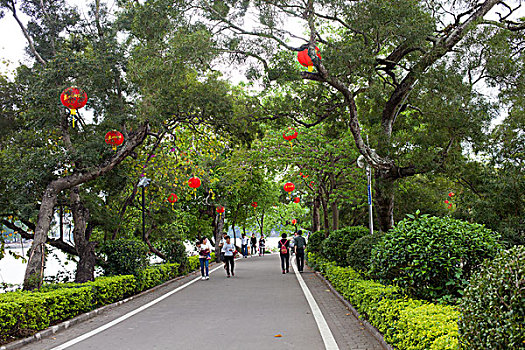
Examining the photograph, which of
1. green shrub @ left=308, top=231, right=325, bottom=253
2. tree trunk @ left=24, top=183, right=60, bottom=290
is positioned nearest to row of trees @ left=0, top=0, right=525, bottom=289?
tree trunk @ left=24, top=183, right=60, bottom=290

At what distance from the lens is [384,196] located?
14445 millimetres

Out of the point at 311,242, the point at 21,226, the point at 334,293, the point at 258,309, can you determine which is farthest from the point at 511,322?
the point at 311,242

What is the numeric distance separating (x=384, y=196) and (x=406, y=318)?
352 inches

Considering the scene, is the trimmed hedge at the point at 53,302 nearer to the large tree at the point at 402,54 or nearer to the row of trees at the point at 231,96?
the row of trees at the point at 231,96

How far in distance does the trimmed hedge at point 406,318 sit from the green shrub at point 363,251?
2.31m

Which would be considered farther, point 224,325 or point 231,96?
point 231,96

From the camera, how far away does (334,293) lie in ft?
41.5

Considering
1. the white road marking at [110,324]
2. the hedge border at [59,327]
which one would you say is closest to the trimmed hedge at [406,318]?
the white road marking at [110,324]

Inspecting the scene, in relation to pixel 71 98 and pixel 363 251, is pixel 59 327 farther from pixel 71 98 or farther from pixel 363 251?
pixel 363 251

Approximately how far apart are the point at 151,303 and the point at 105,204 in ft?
20.7

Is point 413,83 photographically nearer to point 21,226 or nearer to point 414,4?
point 414,4

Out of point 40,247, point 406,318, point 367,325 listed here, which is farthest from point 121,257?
point 406,318

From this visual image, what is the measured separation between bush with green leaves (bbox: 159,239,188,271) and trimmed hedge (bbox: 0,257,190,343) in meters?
6.28

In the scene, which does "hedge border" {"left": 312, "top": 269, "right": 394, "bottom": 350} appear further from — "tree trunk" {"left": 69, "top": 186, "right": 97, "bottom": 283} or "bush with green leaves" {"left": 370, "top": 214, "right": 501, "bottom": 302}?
"tree trunk" {"left": 69, "top": 186, "right": 97, "bottom": 283}
